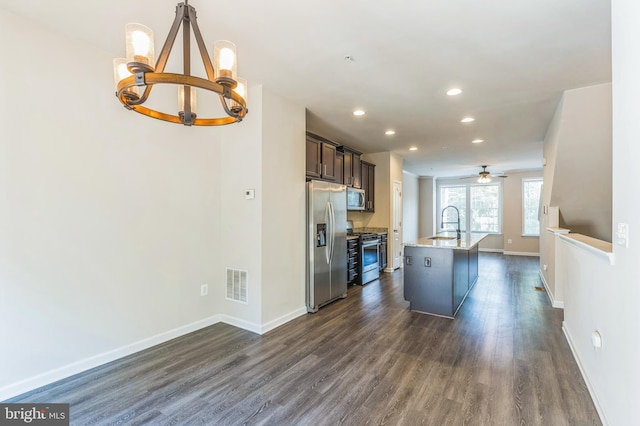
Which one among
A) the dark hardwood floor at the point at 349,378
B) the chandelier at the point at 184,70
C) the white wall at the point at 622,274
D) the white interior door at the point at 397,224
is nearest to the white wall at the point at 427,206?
the white interior door at the point at 397,224

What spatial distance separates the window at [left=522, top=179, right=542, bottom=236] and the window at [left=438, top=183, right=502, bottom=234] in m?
0.71

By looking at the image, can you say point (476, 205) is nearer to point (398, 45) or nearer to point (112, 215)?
point (398, 45)

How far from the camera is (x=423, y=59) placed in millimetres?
2719

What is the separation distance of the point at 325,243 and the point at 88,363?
277 cm

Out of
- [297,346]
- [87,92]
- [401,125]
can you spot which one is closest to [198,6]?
[87,92]

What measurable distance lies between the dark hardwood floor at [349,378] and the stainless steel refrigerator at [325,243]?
0.51m

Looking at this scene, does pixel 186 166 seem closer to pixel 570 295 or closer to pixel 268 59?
pixel 268 59

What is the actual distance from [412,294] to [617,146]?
9.46ft

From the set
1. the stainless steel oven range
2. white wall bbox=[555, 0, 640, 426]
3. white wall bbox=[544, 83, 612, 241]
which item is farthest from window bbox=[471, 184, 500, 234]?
white wall bbox=[555, 0, 640, 426]

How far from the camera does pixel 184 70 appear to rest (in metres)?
1.55

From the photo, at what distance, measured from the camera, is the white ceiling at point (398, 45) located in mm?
2055

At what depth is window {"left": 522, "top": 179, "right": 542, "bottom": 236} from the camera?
926 cm

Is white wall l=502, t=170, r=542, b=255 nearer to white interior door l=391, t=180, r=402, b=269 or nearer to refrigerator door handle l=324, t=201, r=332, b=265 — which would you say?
white interior door l=391, t=180, r=402, b=269

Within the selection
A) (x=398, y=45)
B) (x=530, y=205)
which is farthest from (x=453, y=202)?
(x=398, y=45)
